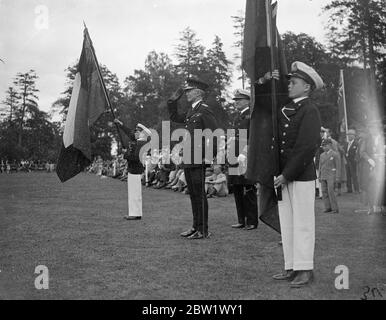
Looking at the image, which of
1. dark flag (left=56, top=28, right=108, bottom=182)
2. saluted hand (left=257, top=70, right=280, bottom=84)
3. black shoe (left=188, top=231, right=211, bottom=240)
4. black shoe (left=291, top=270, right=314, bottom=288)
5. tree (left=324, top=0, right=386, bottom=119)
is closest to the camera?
black shoe (left=291, top=270, right=314, bottom=288)

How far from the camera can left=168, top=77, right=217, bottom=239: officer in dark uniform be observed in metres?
8.25

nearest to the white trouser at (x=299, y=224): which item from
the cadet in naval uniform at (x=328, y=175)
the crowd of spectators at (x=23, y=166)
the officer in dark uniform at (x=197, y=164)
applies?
the officer in dark uniform at (x=197, y=164)

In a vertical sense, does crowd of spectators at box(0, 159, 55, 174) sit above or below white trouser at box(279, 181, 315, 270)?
above

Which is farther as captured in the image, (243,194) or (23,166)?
(23,166)

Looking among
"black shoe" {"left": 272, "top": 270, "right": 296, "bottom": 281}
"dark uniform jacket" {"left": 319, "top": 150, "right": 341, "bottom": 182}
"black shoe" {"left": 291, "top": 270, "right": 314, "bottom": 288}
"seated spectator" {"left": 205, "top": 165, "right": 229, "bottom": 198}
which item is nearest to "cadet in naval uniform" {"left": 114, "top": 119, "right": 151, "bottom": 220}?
"dark uniform jacket" {"left": 319, "top": 150, "right": 341, "bottom": 182}

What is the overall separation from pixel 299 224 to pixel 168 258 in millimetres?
2121

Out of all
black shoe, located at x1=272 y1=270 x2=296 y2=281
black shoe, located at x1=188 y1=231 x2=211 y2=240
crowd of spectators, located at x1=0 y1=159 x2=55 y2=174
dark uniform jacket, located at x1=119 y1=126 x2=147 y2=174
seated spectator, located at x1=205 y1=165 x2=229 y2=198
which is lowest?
black shoe, located at x1=272 y1=270 x2=296 y2=281

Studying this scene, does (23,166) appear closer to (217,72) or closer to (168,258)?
(217,72)

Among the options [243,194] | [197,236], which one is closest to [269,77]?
[197,236]

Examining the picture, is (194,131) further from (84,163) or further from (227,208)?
(227,208)

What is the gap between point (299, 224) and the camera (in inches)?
203

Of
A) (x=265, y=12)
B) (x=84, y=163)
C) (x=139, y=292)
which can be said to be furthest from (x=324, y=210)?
(x=139, y=292)

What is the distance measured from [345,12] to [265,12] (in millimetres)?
36412

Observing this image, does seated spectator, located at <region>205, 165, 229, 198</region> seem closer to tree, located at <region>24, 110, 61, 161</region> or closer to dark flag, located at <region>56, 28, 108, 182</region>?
dark flag, located at <region>56, 28, 108, 182</region>
